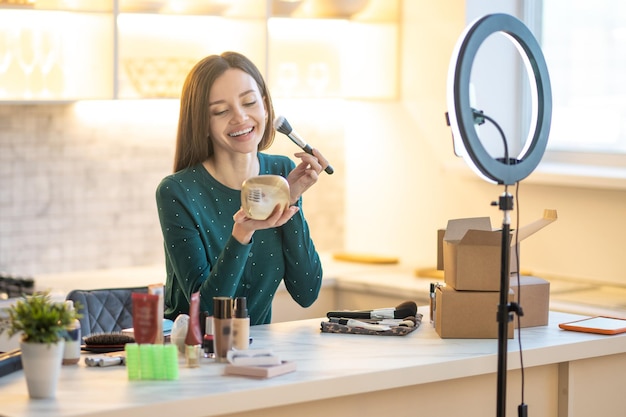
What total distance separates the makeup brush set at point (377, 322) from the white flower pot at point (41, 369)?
86 centimetres

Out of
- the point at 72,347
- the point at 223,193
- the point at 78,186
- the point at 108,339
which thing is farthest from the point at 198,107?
the point at 78,186

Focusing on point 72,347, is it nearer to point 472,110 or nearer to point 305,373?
point 305,373

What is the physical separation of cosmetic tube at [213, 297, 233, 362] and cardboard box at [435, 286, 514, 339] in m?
0.59

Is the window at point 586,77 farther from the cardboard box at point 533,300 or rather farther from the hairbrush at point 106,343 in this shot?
the hairbrush at point 106,343

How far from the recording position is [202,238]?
2.99 meters

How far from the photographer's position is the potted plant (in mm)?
2156

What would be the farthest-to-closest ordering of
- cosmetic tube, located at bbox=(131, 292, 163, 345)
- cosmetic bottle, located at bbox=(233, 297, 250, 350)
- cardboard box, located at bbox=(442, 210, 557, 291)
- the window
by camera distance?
the window
cardboard box, located at bbox=(442, 210, 557, 291)
cosmetic bottle, located at bbox=(233, 297, 250, 350)
cosmetic tube, located at bbox=(131, 292, 163, 345)

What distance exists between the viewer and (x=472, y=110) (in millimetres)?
2498

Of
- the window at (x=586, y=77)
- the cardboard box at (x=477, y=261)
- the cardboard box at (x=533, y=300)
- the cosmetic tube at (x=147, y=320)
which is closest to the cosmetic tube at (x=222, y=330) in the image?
the cosmetic tube at (x=147, y=320)

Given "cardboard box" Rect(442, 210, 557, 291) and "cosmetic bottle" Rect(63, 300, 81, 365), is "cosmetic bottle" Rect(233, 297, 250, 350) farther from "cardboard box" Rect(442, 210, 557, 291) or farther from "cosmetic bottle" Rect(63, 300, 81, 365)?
"cardboard box" Rect(442, 210, 557, 291)

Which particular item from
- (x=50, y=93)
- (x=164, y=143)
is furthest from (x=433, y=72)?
(x=50, y=93)

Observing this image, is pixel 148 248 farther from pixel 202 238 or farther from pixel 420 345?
pixel 420 345

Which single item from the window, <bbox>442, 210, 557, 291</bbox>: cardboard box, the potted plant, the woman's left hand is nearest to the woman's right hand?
the woman's left hand

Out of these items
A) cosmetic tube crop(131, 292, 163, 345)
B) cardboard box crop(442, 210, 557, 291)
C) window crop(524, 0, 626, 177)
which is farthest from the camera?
window crop(524, 0, 626, 177)
